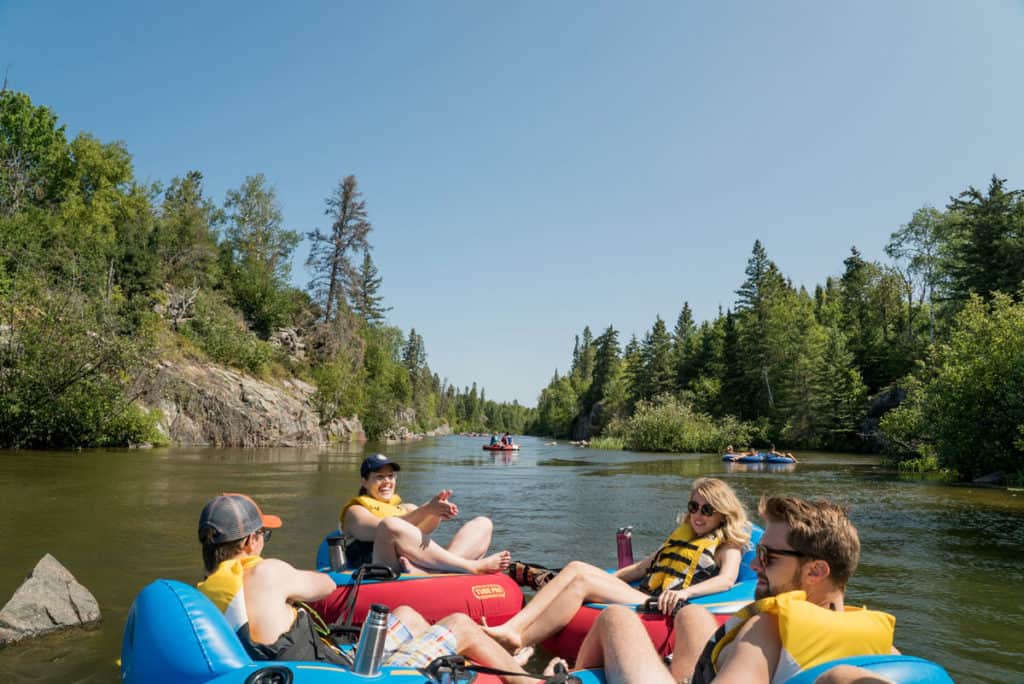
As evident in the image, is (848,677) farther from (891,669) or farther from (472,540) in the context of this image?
(472,540)

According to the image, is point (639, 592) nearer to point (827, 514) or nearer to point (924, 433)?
point (827, 514)

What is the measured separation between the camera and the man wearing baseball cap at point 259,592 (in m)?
3.27

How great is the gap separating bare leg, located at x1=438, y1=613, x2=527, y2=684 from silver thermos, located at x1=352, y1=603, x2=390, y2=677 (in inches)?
35.6

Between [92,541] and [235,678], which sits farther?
[92,541]

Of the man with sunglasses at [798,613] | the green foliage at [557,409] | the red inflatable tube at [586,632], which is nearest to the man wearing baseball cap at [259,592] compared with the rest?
the red inflatable tube at [586,632]

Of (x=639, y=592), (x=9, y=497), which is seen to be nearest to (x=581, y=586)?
(x=639, y=592)

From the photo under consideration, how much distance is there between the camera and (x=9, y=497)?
12.6 metres

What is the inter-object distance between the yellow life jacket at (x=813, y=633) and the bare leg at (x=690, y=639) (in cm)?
108

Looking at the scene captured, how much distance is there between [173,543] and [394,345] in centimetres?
7319

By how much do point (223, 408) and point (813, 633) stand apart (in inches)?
1336

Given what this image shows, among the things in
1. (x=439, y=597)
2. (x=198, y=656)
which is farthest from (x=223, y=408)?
(x=198, y=656)

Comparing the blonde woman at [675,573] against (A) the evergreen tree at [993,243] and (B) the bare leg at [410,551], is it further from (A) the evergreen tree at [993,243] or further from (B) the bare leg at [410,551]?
(A) the evergreen tree at [993,243]

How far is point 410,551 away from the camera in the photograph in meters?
6.04

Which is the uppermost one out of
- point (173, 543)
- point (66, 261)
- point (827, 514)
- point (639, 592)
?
point (66, 261)
